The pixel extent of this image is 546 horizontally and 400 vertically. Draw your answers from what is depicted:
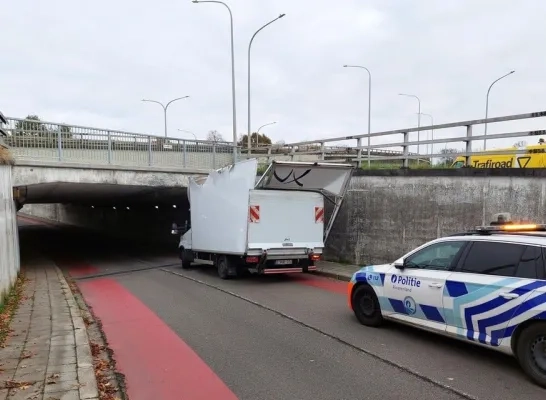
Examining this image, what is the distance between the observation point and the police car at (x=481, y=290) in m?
5.04

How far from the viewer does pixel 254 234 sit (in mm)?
12102

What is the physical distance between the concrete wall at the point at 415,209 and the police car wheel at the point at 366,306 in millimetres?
5602

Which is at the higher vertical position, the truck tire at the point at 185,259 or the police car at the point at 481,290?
the police car at the point at 481,290

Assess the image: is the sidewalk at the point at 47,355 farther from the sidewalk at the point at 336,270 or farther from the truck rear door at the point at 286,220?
the sidewalk at the point at 336,270

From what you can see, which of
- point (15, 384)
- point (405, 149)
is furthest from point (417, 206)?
point (15, 384)

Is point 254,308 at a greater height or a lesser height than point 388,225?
lesser

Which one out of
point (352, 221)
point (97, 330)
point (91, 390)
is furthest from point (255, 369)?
point (352, 221)

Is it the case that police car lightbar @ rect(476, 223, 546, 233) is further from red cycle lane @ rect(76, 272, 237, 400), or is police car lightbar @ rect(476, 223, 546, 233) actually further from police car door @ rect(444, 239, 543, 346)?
red cycle lane @ rect(76, 272, 237, 400)

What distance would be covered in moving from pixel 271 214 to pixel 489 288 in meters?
7.30

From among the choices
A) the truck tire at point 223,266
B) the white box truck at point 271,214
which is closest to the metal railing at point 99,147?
the white box truck at point 271,214

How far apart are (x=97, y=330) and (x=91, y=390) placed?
3.30 meters

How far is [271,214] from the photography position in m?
12.3

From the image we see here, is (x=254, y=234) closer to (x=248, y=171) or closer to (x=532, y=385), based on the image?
(x=248, y=171)

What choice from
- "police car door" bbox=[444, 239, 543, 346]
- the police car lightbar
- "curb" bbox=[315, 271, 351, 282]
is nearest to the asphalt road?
"police car door" bbox=[444, 239, 543, 346]
